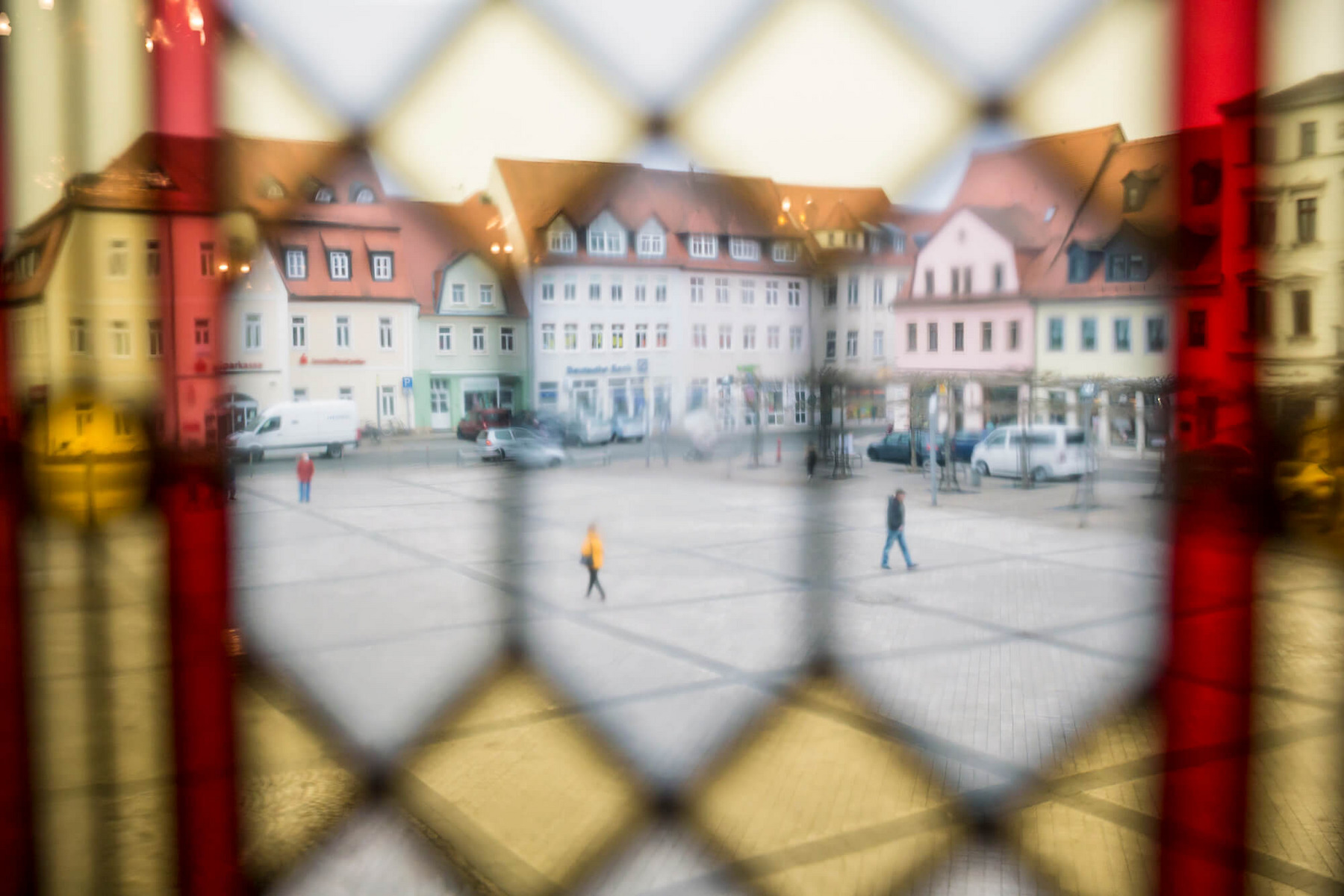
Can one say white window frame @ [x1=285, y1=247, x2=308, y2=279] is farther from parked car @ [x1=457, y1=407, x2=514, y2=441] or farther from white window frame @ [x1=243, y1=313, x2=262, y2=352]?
parked car @ [x1=457, y1=407, x2=514, y2=441]

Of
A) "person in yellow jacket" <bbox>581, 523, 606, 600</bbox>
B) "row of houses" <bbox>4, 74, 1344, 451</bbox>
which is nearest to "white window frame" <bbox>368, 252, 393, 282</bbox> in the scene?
"row of houses" <bbox>4, 74, 1344, 451</bbox>

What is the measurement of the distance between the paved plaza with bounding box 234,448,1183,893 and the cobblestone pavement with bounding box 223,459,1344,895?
14 mm

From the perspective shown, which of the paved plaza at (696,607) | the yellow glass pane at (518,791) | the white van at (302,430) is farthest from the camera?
the yellow glass pane at (518,791)

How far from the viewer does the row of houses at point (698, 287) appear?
1.00 m

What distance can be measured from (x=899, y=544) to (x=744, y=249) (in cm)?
593

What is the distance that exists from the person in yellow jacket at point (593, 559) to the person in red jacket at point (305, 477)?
10.8ft

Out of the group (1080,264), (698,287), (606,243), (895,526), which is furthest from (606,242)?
(895,526)

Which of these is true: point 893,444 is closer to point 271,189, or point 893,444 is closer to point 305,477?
point 305,477

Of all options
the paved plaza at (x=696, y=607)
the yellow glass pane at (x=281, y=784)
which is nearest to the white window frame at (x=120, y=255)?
the paved plaza at (x=696, y=607)

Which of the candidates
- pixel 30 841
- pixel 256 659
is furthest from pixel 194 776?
pixel 256 659

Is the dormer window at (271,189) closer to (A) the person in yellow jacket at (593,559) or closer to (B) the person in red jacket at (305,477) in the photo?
(B) the person in red jacket at (305,477)

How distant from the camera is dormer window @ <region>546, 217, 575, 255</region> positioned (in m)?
1.03

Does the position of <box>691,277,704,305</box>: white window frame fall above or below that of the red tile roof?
below

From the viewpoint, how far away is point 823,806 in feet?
7.75
